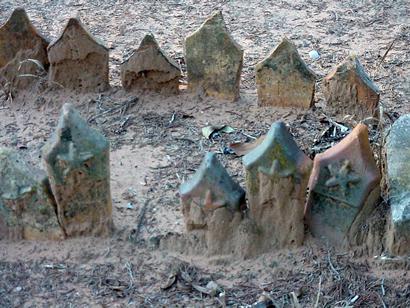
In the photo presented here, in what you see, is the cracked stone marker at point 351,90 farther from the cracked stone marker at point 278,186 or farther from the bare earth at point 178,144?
the cracked stone marker at point 278,186

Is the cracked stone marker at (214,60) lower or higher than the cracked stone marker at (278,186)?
higher

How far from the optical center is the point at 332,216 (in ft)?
13.1

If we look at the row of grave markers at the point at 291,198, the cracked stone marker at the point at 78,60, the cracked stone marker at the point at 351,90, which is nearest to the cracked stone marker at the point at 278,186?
the row of grave markers at the point at 291,198

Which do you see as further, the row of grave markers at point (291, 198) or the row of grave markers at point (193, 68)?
the row of grave markers at point (193, 68)

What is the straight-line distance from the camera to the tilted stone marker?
3.87 m

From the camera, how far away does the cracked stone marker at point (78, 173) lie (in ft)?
12.6

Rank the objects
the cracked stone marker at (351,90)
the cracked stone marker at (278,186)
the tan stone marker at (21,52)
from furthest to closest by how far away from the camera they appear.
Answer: the tan stone marker at (21,52) → the cracked stone marker at (351,90) → the cracked stone marker at (278,186)

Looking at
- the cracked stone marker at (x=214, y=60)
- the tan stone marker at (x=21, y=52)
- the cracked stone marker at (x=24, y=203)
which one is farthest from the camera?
the tan stone marker at (x=21, y=52)

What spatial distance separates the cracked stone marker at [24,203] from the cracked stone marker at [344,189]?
1253 millimetres

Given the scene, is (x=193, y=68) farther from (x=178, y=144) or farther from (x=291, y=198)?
(x=291, y=198)

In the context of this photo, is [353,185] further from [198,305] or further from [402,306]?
[198,305]

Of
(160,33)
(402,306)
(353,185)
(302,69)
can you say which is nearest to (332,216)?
(353,185)

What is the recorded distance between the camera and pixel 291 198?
3.89 metres

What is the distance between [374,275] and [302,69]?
1.62 meters
